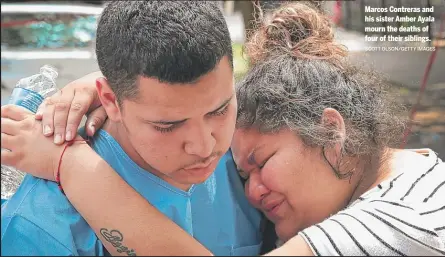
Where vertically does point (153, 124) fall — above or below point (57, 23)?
above

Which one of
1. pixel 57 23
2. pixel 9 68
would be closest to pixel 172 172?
pixel 9 68

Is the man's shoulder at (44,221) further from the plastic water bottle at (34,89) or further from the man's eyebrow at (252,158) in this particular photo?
the man's eyebrow at (252,158)

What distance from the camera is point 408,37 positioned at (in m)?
3.01

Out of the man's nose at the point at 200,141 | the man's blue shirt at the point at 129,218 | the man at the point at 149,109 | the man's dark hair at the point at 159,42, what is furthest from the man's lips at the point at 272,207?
the man's dark hair at the point at 159,42

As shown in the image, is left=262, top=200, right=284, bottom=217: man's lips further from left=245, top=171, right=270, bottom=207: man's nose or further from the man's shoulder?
the man's shoulder

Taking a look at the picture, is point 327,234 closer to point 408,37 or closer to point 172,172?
point 172,172

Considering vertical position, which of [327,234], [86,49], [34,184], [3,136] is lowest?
[86,49]

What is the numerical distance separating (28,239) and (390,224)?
0.88 m

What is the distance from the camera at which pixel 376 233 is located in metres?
1.56

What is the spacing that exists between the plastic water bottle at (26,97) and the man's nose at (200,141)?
0.54 metres

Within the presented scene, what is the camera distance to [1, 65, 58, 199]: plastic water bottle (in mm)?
1786

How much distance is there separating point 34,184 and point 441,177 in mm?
1159

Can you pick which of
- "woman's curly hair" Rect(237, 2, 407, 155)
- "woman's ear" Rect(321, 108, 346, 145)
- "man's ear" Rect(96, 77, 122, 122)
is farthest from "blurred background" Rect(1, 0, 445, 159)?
"man's ear" Rect(96, 77, 122, 122)

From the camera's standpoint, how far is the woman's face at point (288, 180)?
1.86m
